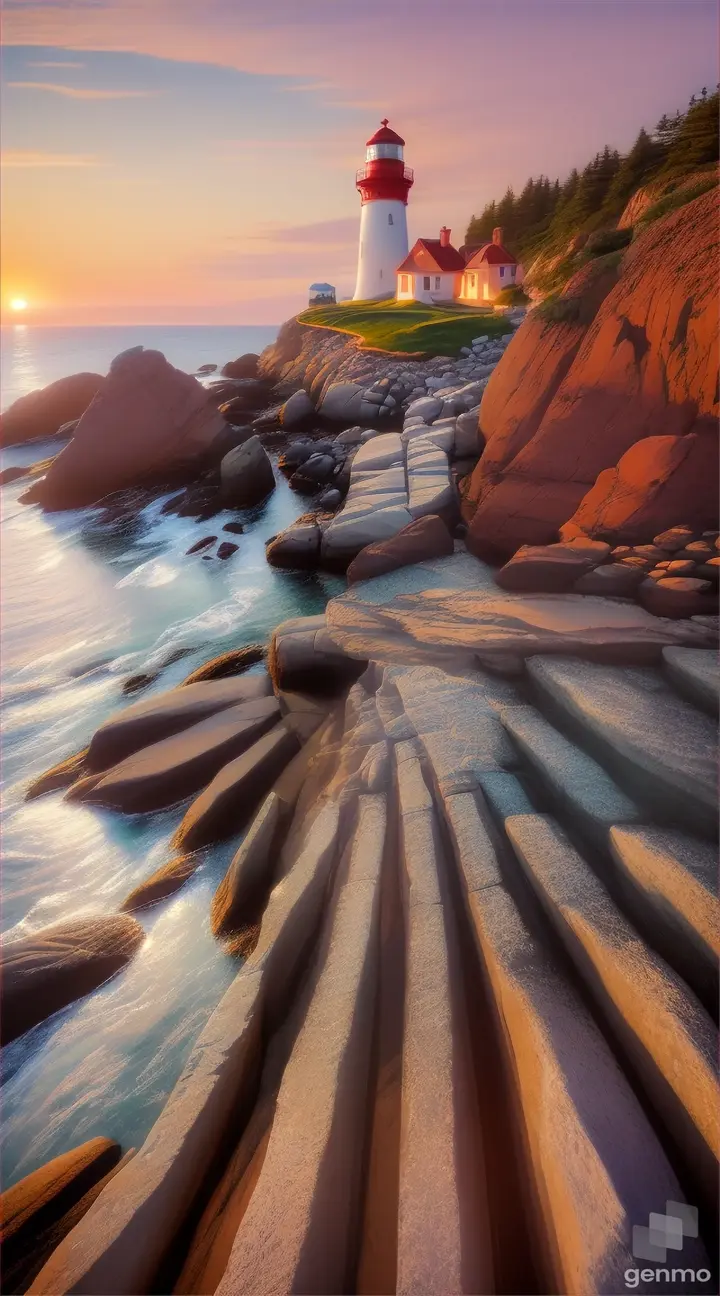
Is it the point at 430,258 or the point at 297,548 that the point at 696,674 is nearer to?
the point at 297,548

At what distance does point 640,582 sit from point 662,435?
224cm

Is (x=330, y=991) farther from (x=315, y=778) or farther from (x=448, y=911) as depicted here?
(x=315, y=778)

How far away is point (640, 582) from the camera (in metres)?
6.90

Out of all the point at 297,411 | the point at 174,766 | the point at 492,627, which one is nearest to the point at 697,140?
the point at 297,411

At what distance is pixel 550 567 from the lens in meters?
7.54

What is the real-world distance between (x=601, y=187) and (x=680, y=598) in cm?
3989

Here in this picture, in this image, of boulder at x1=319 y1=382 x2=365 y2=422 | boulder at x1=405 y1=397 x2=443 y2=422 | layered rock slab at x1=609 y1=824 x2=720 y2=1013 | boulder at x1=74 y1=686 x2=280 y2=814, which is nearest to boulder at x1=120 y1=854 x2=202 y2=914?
boulder at x1=74 y1=686 x2=280 y2=814

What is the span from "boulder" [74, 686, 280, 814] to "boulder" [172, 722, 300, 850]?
1.21ft

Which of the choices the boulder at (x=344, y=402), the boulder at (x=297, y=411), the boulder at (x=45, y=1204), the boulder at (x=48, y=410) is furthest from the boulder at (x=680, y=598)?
the boulder at (x=48, y=410)

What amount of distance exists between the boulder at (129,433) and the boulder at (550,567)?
1721 centimetres

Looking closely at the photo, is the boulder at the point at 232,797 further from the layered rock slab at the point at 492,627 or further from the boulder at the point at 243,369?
the boulder at the point at 243,369

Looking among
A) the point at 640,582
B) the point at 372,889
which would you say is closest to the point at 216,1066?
the point at 372,889

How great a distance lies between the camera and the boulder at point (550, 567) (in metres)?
7.40

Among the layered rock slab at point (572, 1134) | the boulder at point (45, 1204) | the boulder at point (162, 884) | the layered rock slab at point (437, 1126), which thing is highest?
the layered rock slab at point (572, 1134)
